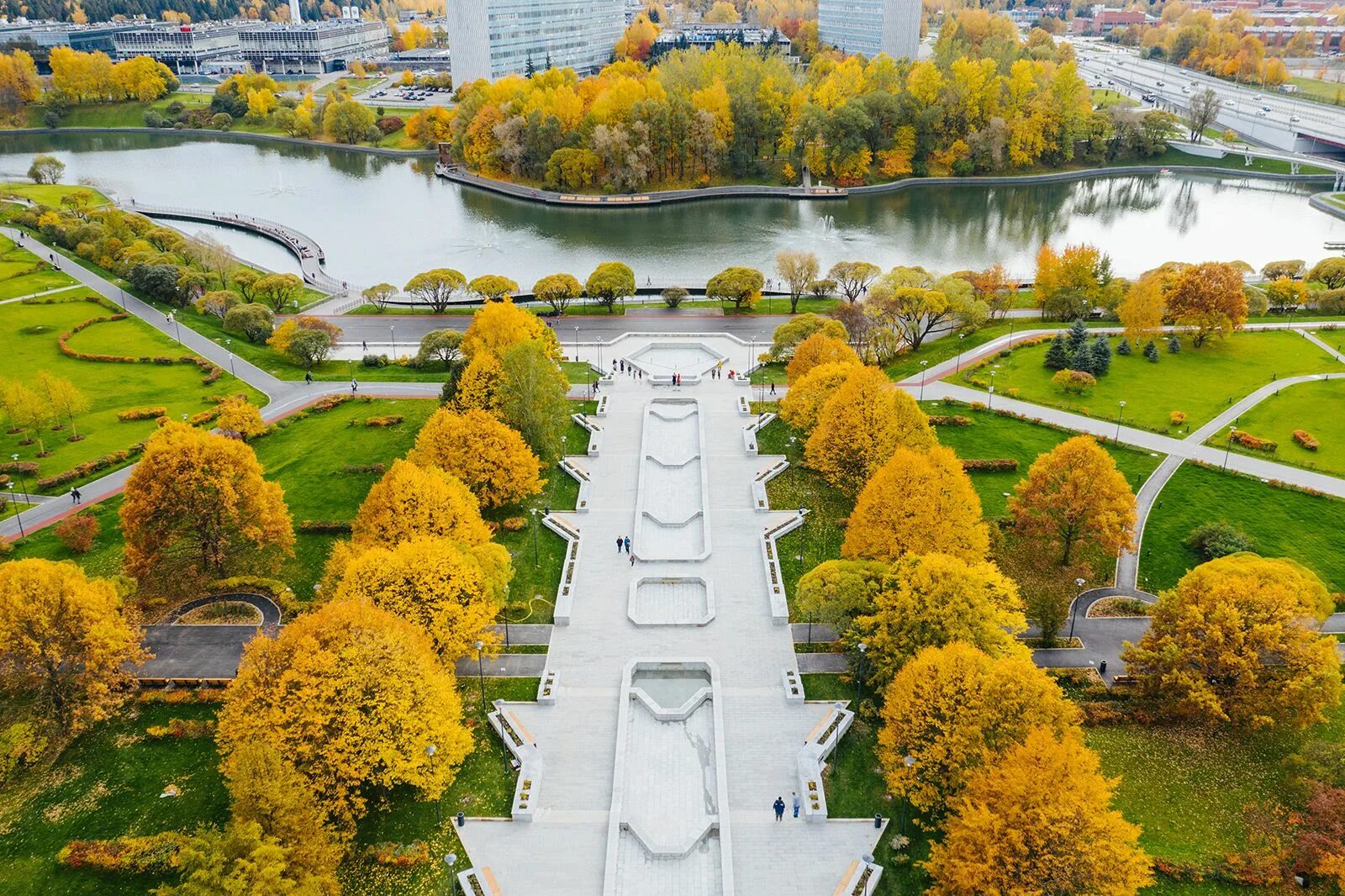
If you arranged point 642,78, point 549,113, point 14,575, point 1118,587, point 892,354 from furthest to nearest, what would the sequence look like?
point 642,78 < point 549,113 < point 892,354 < point 1118,587 < point 14,575

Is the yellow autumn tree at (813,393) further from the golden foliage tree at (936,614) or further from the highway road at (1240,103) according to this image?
the highway road at (1240,103)

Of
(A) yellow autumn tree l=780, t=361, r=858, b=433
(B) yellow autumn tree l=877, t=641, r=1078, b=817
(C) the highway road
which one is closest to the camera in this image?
(B) yellow autumn tree l=877, t=641, r=1078, b=817

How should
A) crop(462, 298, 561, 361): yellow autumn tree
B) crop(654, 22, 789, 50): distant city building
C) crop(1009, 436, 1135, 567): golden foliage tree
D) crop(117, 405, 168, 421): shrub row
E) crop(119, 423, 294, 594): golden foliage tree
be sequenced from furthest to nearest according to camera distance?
crop(654, 22, 789, 50): distant city building < crop(117, 405, 168, 421): shrub row < crop(462, 298, 561, 361): yellow autumn tree < crop(1009, 436, 1135, 567): golden foliage tree < crop(119, 423, 294, 594): golden foliage tree

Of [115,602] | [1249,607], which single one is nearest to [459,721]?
[115,602]

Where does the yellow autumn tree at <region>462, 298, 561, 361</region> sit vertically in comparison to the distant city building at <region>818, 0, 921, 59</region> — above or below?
below

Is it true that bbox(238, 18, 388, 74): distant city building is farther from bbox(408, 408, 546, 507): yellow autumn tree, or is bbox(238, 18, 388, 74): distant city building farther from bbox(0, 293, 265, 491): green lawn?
bbox(408, 408, 546, 507): yellow autumn tree

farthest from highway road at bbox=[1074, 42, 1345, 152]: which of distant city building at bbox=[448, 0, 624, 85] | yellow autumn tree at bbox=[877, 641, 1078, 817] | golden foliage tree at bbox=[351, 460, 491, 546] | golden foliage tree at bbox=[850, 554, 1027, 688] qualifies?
golden foliage tree at bbox=[351, 460, 491, 546]

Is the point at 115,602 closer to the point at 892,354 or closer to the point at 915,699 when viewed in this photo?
the point at 915,699
